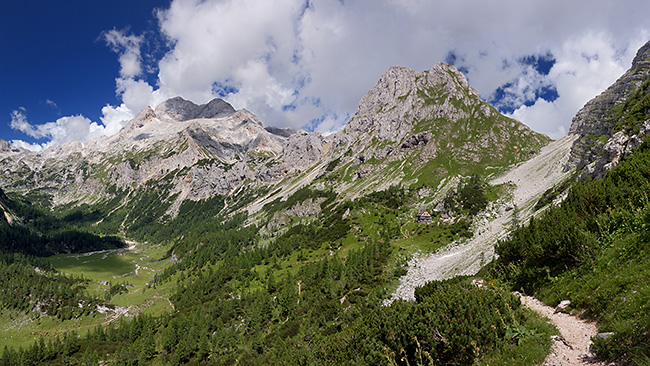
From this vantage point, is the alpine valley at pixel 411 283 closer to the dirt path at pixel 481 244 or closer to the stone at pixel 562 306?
the stone at pixel 562 306

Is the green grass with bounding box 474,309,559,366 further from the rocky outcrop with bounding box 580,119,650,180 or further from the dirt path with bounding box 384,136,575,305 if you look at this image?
the rocky outcrop with bounding box 580,119,650,180

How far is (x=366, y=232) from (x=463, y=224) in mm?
44830

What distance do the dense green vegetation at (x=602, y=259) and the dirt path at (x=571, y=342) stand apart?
47 cm

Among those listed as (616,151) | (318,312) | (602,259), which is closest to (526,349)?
(602,259)

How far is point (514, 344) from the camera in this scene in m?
9.31

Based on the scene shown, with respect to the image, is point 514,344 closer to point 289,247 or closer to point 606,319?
point 606,319

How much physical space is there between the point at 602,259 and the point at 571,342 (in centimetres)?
596

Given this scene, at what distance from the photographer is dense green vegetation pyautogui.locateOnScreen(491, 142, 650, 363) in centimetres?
805

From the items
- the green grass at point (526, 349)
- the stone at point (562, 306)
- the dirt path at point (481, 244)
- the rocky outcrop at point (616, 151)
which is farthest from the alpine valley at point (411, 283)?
the dirt path at point (481, 244)

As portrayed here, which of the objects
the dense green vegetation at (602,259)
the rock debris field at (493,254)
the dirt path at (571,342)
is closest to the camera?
the dense green vegetation at (602,259)

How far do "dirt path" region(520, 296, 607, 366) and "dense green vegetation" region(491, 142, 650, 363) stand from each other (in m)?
0.47

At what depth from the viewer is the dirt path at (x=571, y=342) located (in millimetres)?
8219

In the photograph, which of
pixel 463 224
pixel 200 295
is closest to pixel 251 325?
pixel 200 295

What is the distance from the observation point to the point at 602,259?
494 inches
